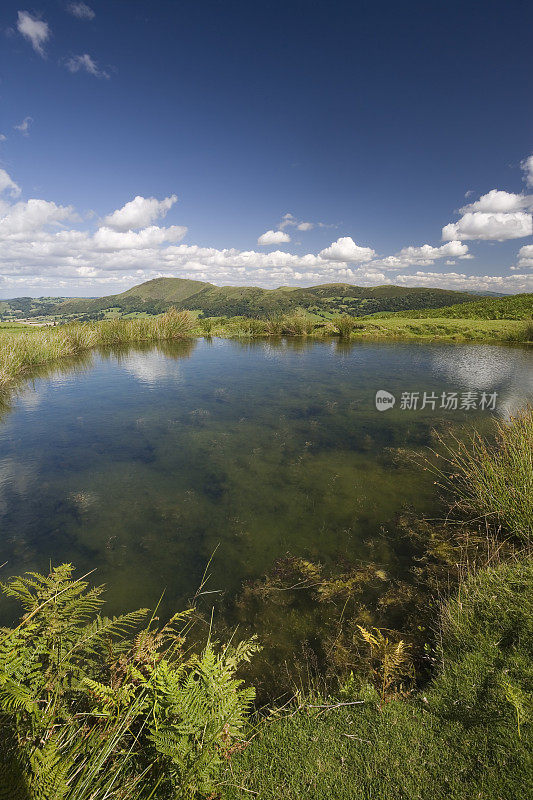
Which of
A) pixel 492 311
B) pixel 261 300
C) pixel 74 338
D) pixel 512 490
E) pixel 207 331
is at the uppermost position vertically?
pixel 261 300

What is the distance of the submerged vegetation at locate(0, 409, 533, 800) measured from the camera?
147cm

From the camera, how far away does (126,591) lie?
340 cm

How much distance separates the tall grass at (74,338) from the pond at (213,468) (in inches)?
66.7

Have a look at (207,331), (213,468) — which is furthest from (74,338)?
(213,468)

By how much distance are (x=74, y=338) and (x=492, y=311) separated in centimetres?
3365

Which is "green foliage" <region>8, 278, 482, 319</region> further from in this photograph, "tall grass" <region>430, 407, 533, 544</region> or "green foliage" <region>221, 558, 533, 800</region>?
"green foliage" <region>221, 558, 533, 800</region>

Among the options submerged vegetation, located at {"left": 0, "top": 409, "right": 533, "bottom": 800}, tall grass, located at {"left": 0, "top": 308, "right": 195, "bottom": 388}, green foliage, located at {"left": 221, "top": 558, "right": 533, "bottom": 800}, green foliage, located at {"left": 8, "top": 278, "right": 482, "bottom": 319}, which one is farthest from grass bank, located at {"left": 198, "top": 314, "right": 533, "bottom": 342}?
green foliage, located at {"left": 221, "top": 558, "right": 533, "bottom": 800}

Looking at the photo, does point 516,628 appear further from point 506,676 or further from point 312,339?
point 312,339

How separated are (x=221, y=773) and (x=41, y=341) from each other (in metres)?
18.3

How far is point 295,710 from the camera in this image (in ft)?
7.29

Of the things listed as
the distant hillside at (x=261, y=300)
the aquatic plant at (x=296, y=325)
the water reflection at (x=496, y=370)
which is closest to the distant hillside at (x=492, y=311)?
the water reflection at (x=496, y=370)

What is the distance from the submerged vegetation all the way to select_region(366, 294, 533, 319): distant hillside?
97.8 feet

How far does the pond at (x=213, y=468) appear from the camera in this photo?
3.94 m

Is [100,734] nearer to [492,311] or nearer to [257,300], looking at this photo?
[492,311]
